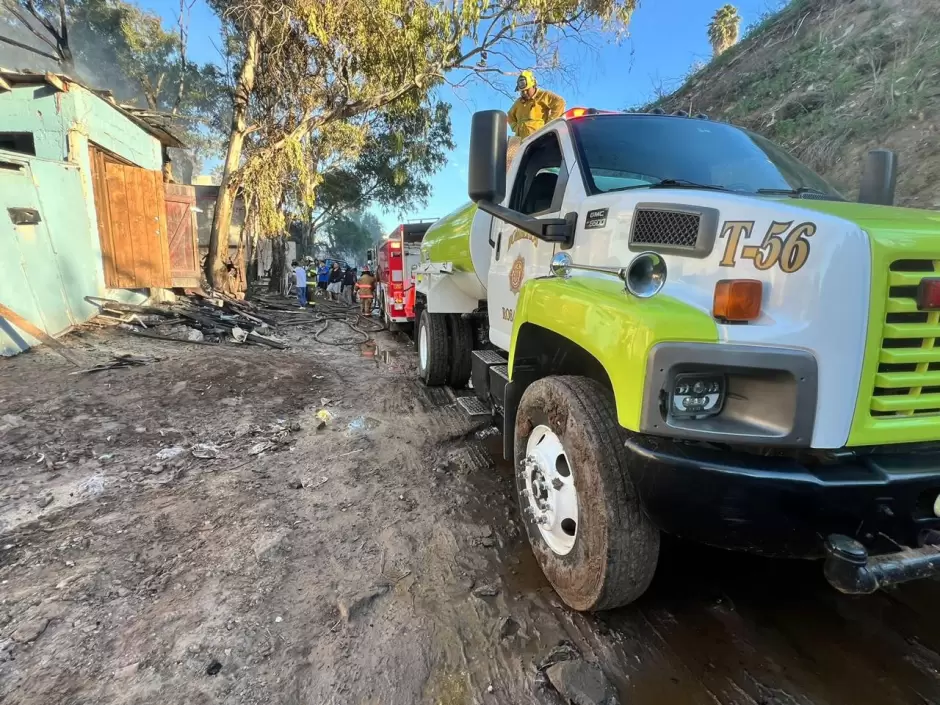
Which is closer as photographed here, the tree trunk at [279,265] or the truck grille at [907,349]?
the truck grille at [907,349]

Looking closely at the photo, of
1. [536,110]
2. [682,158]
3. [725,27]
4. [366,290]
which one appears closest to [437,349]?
[536,110]

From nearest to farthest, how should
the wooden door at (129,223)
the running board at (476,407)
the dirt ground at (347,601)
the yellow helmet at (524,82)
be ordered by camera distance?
1. the dirt ground at (347,601)
2. the running board at (476,407)
3. the yellow helmet at (524,82)
4. the wooden door at (129,223)

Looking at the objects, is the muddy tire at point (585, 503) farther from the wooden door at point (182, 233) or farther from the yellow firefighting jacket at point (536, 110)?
the wooden door at point (182, 233)

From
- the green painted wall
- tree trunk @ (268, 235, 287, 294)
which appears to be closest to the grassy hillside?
the green painted wall

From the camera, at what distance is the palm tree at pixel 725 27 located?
766 inches

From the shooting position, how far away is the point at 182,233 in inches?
459

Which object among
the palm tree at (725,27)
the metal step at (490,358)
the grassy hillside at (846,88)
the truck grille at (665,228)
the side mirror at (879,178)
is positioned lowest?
the metal step at (490,358)

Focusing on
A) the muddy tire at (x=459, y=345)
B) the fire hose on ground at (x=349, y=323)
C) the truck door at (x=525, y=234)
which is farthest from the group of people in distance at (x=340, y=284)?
the truck door at (x=525, y=234)

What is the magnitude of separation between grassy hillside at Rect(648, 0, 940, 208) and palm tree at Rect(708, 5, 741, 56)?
14.8ft

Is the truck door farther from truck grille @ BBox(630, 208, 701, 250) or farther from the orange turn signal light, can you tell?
the orange turn signal light

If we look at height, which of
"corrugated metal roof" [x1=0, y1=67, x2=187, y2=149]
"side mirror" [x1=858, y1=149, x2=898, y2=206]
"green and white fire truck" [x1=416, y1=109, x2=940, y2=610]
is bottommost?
"green and white fire truck" [x1=416, y1=109, x2=940, y2=610]

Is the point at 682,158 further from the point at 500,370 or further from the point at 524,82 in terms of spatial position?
the point at 524,82

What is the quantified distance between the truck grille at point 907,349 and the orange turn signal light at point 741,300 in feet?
1.20

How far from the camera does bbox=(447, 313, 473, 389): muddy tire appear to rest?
5.86m
